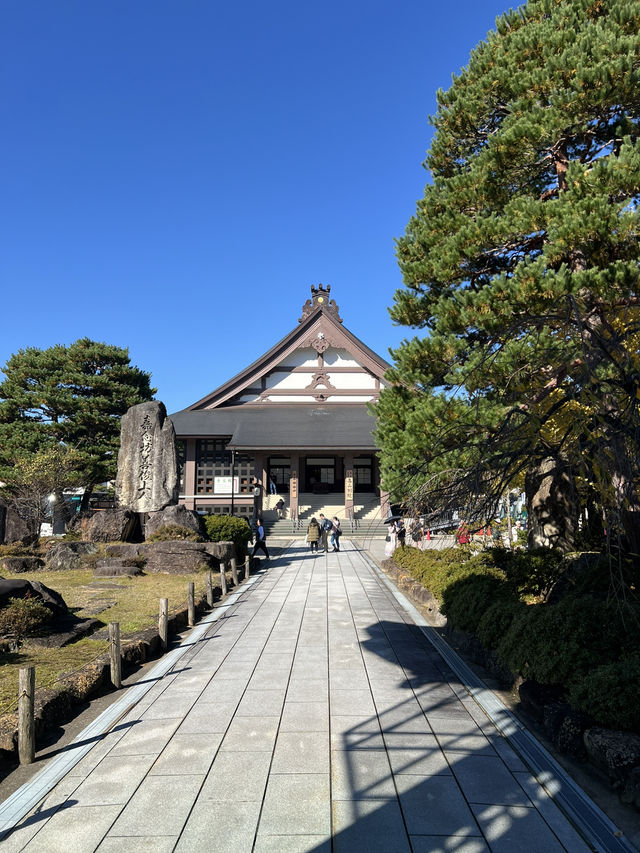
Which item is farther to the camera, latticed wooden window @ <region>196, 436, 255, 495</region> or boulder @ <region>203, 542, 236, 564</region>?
latticed wooden window @ <region>196, 436, 255, 495</region>

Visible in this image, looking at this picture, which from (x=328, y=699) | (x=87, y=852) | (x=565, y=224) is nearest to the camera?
(x=87, y=852)

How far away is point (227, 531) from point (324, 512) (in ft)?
45.7

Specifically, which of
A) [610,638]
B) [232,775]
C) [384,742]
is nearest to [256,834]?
[232,775]

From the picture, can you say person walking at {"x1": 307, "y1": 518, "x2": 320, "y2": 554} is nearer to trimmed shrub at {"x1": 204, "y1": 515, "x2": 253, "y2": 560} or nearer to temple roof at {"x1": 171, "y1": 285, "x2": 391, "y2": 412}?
trimmed shrub at {"x1": 204, "y1": 515, "x2": 253, "y2": 560}

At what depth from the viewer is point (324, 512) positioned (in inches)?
1240

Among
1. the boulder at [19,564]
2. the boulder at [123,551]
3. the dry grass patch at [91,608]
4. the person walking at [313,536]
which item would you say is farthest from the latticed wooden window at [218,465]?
the dry grass patch at [91,608]

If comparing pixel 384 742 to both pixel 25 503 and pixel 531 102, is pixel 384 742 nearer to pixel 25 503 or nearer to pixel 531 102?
pixel 531 102

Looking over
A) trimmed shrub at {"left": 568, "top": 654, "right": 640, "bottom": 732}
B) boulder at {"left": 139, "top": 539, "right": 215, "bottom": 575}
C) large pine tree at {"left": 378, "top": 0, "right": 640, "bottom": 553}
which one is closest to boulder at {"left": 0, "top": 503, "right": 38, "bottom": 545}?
boulder at {"left": 139, "top": 539, "right": 215, "bottom": 575}

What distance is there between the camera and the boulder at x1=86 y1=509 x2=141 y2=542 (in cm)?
1778

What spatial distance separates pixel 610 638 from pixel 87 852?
15.1ft

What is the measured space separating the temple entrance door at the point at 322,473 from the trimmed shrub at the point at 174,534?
19.3 m

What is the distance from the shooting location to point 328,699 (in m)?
6.08

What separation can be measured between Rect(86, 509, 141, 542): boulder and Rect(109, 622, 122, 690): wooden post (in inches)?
461

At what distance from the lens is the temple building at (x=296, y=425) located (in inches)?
1228
